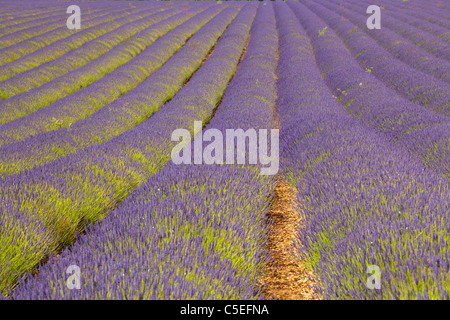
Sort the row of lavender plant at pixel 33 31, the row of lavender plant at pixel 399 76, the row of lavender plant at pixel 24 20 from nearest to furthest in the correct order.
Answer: the row of lavender plant at pixel 399 76, the row of lavender plant at pixel 33 31, the row of lavender plant at pixel 24 20

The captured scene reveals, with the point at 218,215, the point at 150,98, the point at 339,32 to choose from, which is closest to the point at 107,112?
the point at 150,98

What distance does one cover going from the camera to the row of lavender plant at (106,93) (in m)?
6.83

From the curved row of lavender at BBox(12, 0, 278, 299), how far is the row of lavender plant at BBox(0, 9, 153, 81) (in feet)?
35.9

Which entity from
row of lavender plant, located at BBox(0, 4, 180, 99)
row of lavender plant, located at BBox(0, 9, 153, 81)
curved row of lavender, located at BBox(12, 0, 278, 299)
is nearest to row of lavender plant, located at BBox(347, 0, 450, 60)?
row of lavender plant, located at BBox(0, 4, 180, 99)

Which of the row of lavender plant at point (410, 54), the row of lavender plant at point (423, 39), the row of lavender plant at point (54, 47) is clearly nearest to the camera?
the row of lavender plant at point (410, 54)

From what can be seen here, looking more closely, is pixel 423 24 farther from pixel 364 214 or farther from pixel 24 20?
pixel 24 20

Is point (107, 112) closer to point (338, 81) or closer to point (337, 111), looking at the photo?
point (337, 111)

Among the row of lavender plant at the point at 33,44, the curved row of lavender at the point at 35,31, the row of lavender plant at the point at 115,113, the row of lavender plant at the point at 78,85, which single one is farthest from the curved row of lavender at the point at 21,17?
the row of lavender plant at the point at 115,113

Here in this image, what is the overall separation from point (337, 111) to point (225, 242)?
184 inches

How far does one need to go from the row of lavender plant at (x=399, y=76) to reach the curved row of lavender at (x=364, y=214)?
129 inches

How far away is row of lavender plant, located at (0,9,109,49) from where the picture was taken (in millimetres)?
15750

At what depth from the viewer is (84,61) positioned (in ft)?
45.5

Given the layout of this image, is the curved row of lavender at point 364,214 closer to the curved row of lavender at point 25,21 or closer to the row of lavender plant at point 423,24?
the row of lavender plant at point 423,24
